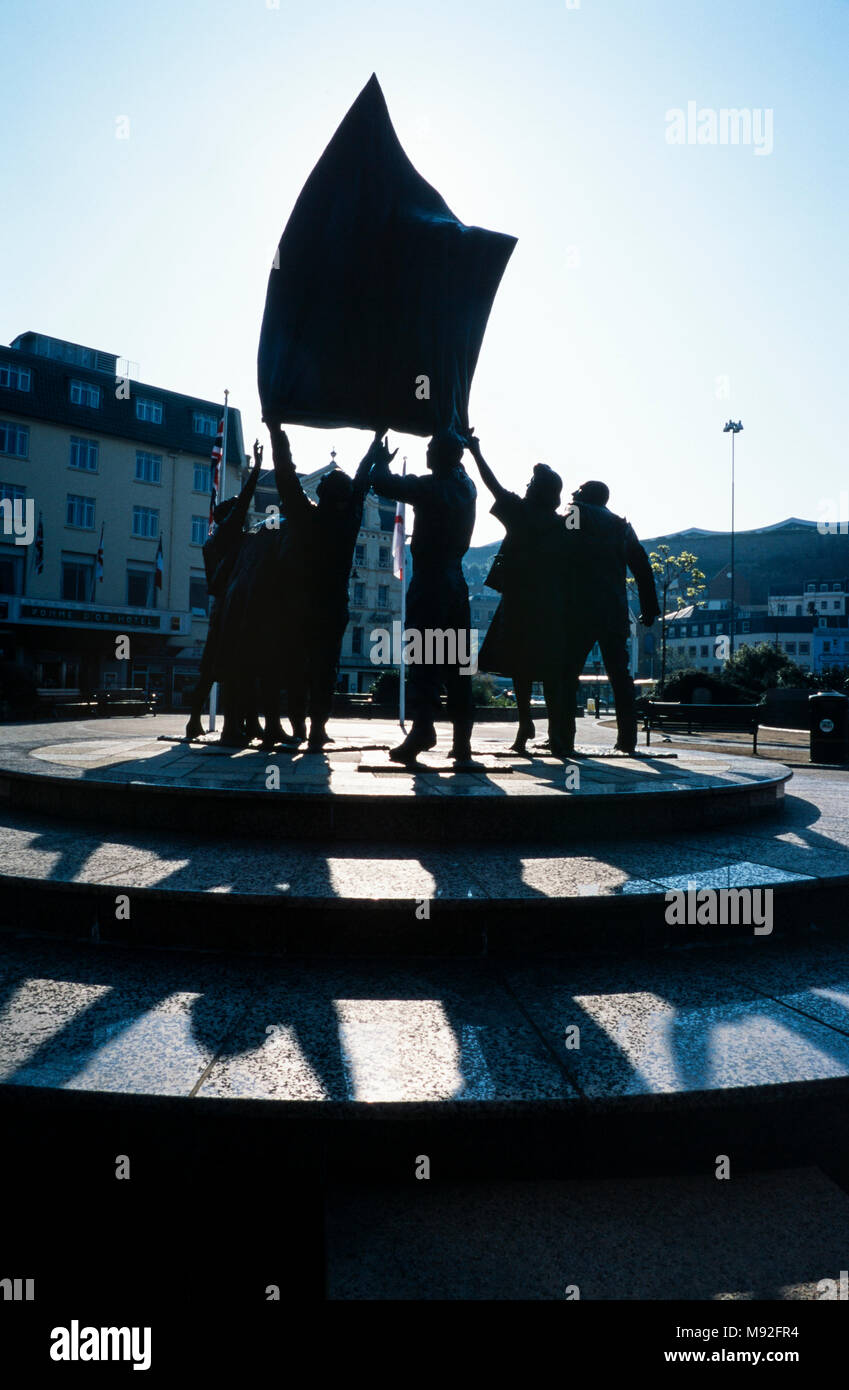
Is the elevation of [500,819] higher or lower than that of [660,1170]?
higher

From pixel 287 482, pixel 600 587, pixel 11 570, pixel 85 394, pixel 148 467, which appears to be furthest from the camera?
pixel 148 467

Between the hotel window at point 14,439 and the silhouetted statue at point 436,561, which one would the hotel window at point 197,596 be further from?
the silhouetted statue at point 436,561

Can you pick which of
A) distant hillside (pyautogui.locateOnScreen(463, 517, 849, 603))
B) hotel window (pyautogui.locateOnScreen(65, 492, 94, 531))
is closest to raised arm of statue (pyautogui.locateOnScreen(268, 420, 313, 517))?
hotel window (pyautogui.locateOnScreen(65, 492, 94, 531))

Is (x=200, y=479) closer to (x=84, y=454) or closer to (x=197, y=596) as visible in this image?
(x=84, y=454)

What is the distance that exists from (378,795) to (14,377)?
39.8m

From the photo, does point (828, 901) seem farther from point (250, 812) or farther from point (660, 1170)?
point (250, 812)

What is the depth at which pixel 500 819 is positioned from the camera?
5234 mm

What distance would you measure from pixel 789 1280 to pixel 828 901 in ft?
8.42

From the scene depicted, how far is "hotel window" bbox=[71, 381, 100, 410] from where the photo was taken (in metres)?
38.8

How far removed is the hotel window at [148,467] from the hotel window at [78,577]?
5.15 m

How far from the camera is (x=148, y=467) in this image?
4088 centimetres

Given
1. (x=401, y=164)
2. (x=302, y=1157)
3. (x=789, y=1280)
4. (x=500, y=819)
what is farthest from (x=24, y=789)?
(x=401, y=164)

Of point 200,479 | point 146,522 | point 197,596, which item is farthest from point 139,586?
point 200,479

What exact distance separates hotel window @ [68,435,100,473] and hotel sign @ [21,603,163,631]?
7566 millimetres
